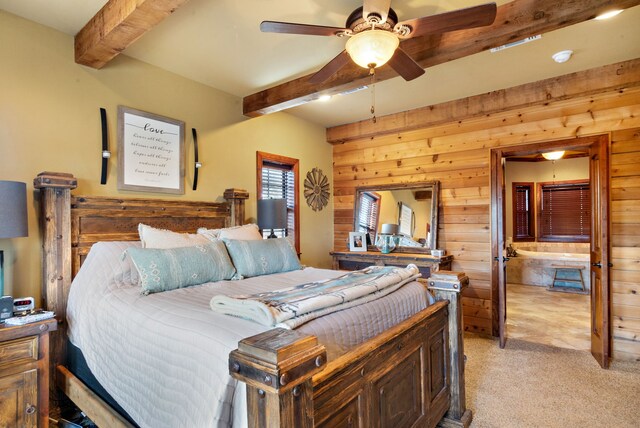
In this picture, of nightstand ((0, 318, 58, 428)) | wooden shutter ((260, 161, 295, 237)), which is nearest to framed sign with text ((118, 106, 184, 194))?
wooden shutter ((260, 161, 295, 237))

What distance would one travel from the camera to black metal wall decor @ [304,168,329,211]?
454 centimetres

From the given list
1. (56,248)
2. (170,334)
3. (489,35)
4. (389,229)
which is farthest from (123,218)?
(389,229)

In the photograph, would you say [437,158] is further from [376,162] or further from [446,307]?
[446,307]

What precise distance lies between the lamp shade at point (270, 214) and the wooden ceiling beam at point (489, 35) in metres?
1.06

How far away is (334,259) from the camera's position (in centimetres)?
451

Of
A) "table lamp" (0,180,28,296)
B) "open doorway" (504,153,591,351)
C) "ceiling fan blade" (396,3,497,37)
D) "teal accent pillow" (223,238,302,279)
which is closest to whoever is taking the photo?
"ceiling fan blade" (396,3,497,37)

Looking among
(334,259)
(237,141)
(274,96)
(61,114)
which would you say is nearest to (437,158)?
(334,259)

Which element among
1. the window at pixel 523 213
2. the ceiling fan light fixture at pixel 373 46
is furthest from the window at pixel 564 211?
the ceiling fan light fixture at pixel 373 46

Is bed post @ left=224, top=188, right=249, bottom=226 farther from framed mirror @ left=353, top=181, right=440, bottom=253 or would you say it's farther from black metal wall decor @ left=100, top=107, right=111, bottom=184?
framed mirror @ left=353, top=181, right=440, bottom=253

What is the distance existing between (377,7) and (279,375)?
1677mm

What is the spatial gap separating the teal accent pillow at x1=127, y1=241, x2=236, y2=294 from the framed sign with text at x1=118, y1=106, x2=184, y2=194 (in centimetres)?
87

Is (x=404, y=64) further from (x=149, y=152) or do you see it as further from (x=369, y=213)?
(x=369, y=213)

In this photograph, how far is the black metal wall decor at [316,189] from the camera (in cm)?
454

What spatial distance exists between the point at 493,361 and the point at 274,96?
10.5 ft
